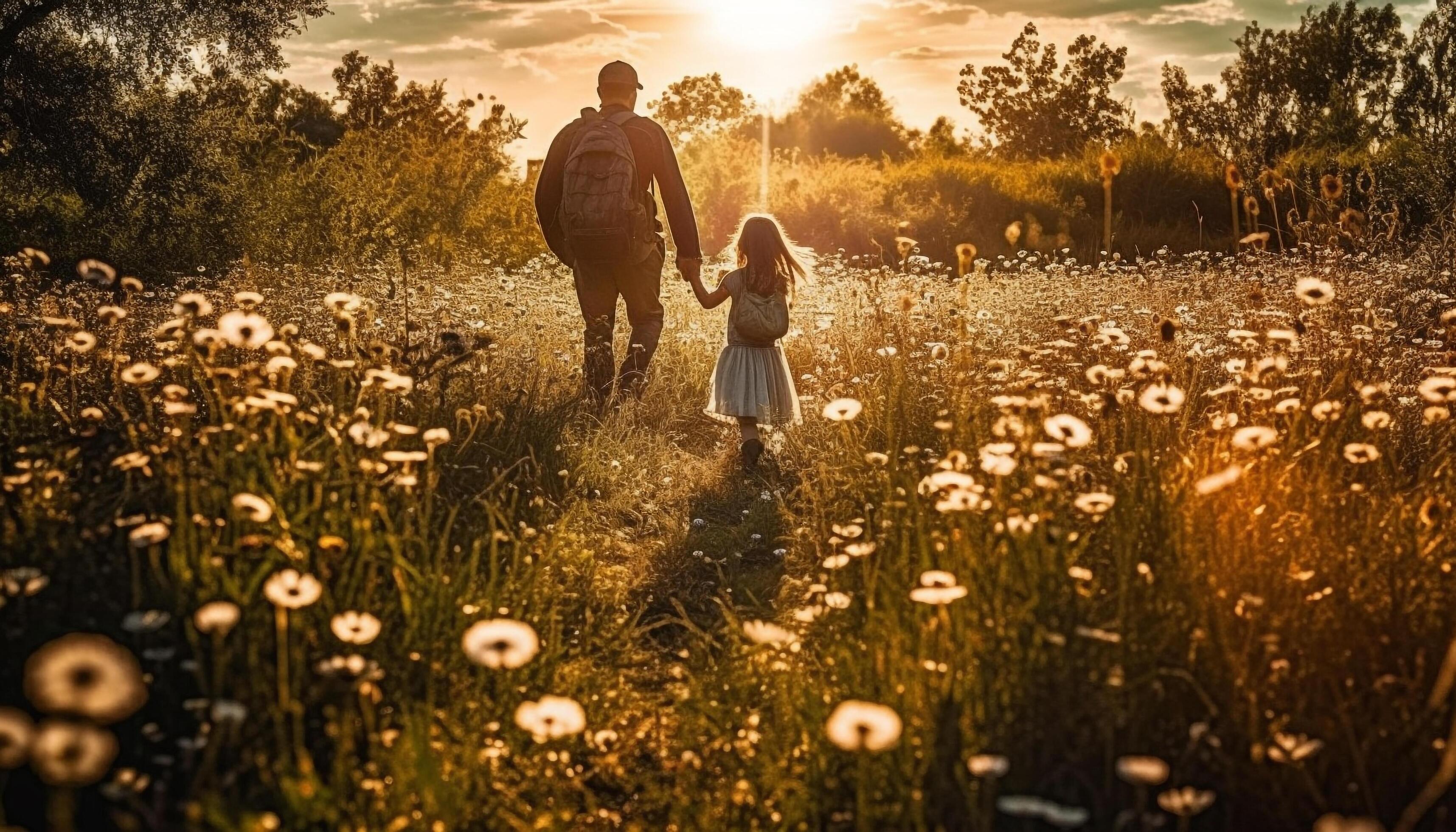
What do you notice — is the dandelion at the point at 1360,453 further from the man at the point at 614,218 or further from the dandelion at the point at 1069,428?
the man at the point at 614,218

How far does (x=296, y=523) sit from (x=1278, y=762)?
2614mm

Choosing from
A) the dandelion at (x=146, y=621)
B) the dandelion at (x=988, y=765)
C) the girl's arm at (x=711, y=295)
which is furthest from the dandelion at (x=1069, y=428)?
the girl's arm at (x=711, y=295)

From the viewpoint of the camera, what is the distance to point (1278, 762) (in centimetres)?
274

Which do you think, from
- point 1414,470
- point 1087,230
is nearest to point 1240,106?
point 1087,230

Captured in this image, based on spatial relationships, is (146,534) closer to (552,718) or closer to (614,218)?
→ (552,718)

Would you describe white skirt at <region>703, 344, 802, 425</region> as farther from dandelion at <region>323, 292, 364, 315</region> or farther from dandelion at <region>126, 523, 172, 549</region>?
dandelion at <region>126, 523, 172, 549</region>

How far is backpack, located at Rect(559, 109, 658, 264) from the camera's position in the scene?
7.63 metres

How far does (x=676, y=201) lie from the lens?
26.2 feet

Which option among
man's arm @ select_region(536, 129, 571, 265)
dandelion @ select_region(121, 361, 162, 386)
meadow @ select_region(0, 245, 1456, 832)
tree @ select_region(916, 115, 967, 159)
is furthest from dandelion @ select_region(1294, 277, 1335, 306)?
tree @ select_region(916, 115, 967, 159)

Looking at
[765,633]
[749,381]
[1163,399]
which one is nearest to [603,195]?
[749,381]

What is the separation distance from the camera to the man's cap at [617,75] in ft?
26.4

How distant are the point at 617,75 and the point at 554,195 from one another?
915 mm

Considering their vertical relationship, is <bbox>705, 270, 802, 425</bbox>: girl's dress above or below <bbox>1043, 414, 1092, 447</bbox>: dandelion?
below

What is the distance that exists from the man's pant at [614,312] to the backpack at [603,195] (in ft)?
0.48
